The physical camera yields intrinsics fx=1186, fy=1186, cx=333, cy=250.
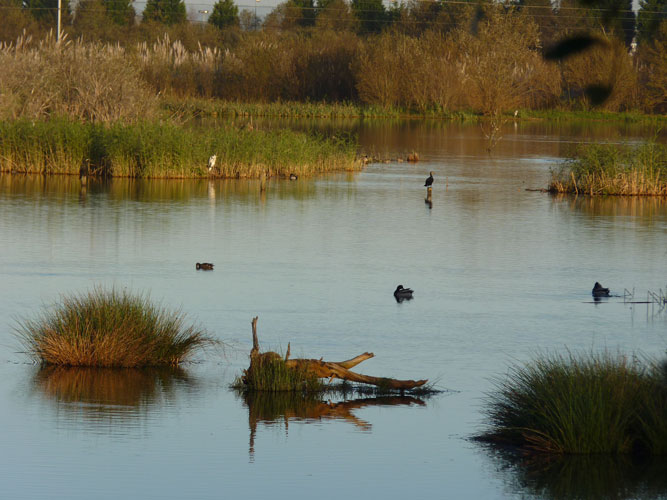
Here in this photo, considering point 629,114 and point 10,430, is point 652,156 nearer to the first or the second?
point 10,430

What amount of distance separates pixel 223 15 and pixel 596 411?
97.7 meters

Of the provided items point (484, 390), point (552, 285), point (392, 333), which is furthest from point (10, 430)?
point (552, 285)

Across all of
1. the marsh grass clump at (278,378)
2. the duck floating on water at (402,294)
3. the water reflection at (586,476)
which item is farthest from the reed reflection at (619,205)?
the water reflection at (586,476)

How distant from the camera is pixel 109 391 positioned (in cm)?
873

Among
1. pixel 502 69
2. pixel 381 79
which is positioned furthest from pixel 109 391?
pixel 502 69

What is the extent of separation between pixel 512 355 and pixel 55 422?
4.29 metres

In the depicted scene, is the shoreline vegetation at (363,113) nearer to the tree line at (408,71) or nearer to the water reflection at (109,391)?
the tree line at (408,71)

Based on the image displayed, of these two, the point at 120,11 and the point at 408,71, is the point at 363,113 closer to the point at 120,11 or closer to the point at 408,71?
the point at 408,71

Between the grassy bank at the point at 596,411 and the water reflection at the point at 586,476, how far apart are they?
91 mm

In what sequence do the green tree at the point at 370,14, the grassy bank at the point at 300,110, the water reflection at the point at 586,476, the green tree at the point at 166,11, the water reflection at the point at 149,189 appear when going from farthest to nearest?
the green tree at the point at 166,11 < the green tree at the point at 370,14 < the grassy bank at the point at 300,110 < the water reflection at the point at 149,189 < the water reflection at the point at 586,476

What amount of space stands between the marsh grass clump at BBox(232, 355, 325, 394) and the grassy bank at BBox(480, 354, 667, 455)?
1.91m

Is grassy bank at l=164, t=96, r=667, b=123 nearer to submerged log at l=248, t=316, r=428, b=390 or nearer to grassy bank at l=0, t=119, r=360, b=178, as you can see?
grassy bank at l=0, t=119, r=360, b=178

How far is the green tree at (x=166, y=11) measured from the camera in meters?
100

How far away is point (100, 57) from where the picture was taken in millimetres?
31953
